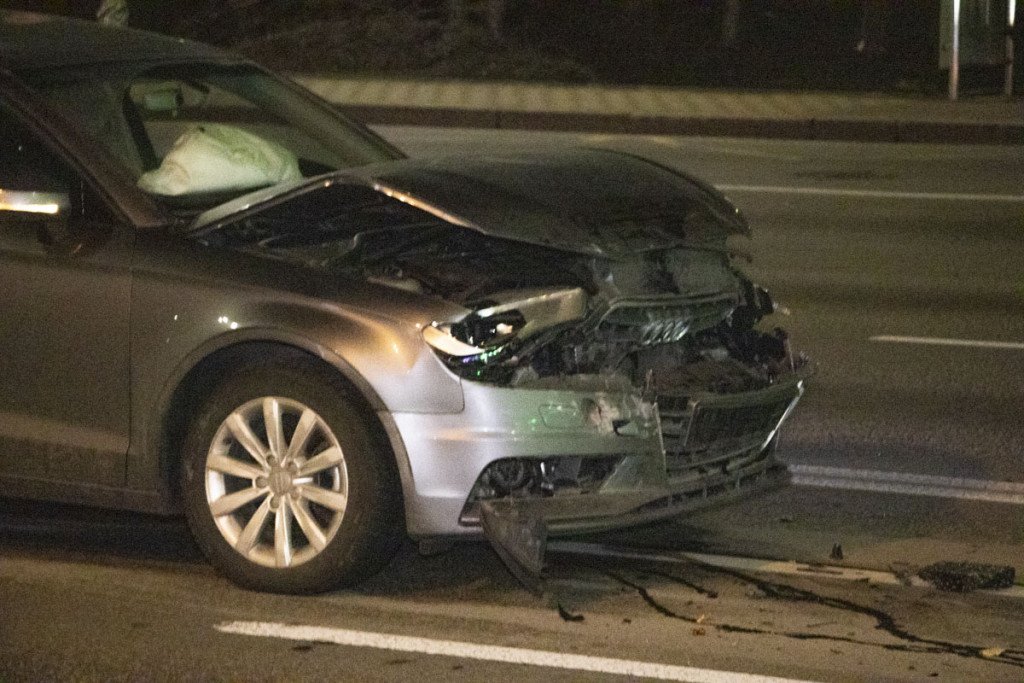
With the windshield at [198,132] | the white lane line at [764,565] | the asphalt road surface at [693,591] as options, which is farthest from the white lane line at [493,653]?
the windshield at [198,132]

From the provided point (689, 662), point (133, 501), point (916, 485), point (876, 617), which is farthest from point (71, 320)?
point (916, 485)

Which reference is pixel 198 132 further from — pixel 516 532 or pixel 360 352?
pixel 516 532

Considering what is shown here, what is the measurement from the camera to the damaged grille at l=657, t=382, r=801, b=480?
5.99 metres

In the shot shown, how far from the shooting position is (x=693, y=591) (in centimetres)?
606

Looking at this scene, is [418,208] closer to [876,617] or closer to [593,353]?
[593,353]

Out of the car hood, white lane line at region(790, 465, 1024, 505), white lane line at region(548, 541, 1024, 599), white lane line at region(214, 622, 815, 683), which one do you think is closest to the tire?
white lane line at region(214, 622, 815, 683)

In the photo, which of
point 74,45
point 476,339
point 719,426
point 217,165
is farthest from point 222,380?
point 74,45

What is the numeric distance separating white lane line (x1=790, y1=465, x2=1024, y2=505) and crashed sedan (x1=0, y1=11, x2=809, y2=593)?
0.84 meters

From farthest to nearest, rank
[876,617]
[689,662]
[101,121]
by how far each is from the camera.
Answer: [101,121]
[876,617]
[689,662]

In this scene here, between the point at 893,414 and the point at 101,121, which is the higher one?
the point at 101,121

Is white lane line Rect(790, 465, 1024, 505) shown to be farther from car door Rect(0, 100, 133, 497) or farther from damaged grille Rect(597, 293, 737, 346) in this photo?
car door Rect(0, 100, 133, 497)

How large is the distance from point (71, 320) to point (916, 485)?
320cm

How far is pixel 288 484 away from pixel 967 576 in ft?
6.89

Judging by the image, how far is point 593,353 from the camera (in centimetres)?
606
